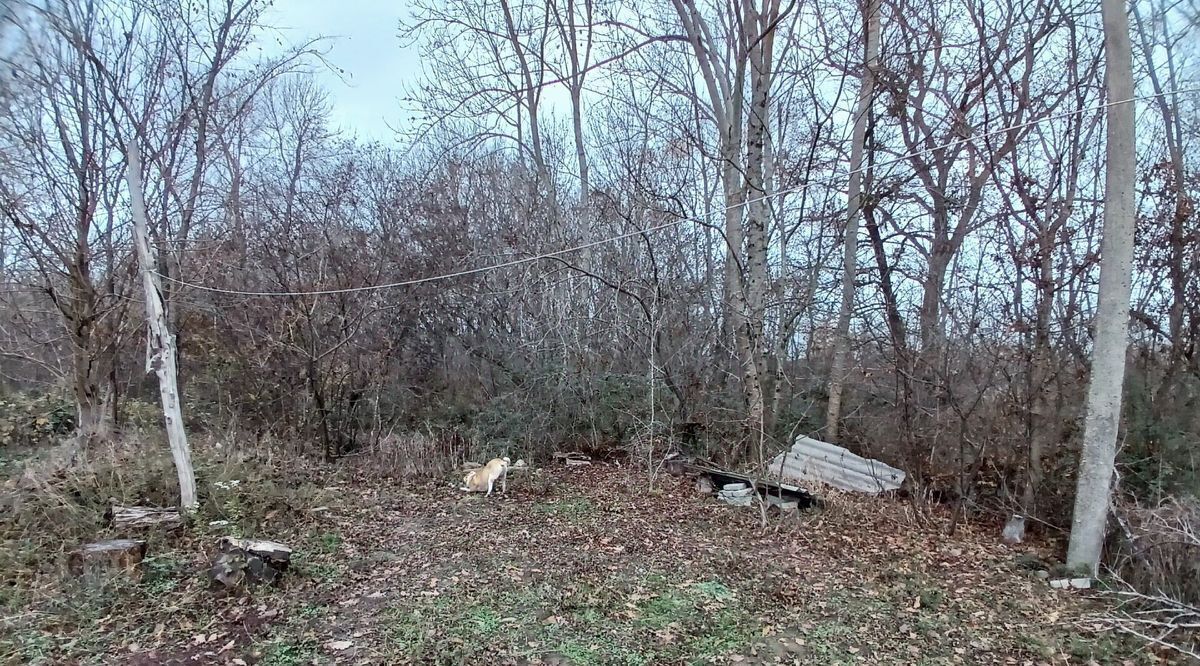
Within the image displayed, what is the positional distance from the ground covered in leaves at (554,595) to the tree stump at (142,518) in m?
0.12

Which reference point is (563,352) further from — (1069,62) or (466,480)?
(1069,62)

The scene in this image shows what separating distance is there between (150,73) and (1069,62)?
937 centimetres

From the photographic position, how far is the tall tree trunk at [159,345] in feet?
14.8

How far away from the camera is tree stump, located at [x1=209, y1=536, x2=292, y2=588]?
12.1ft

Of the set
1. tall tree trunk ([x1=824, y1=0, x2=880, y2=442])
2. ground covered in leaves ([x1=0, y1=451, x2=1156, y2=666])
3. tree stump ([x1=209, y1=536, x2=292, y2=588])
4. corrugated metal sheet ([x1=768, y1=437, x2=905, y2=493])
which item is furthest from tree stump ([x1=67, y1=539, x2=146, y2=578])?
tall tree trunk ([x1=824, y1=0, x2=880, y2=442])

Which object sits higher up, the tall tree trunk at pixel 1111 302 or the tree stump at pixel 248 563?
the tall tree trunk at pixel 1111 302

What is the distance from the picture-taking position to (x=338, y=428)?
7.49m

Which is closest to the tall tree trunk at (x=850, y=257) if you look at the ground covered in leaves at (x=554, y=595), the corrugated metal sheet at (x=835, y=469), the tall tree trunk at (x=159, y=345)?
the corrugated metal sheet at (x=835, y=469)

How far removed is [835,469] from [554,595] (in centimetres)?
394

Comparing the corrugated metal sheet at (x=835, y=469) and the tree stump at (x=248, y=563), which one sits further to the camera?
the corrugated metal sheet at (x=835, y=469)

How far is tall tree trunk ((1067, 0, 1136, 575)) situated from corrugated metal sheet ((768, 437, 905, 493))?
2.00 m

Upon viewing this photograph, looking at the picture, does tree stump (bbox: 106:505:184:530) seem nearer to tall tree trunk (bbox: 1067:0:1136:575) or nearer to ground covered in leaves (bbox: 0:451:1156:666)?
ground covered in leaves (bbox: 0:451:1156:666)

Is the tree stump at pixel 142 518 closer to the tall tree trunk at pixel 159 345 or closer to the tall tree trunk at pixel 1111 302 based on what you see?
the tall tree trunk at pixel 159 345

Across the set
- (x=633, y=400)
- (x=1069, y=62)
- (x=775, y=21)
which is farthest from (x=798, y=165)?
(x=633, y=400)
